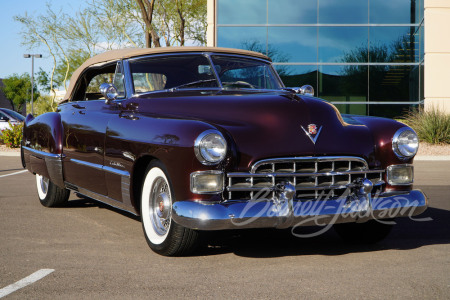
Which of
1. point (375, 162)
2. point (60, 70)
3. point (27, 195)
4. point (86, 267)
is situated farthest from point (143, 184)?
point (60, 70)

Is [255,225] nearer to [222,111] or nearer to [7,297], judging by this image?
[222,111]

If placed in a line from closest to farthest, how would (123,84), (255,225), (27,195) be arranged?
(255,225), (123,84), (27,195)

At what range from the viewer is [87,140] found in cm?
610

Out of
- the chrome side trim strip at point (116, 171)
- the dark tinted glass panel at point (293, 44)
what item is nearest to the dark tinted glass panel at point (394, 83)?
the dark tinted glass panel at point (293, 44)

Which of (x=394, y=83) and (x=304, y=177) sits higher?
(x=394, y=83)

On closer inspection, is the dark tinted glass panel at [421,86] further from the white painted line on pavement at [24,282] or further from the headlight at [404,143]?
the white painted line on pavement at [24,282]

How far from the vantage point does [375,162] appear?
4961 mm

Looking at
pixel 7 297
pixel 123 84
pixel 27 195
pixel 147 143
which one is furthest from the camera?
pixel 27 195

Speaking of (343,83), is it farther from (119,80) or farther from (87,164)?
(87,164)

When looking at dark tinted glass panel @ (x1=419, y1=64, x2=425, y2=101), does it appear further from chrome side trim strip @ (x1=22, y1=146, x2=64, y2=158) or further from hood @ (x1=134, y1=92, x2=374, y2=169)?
hood @ (x1=134, y1=92, x2=374, y2=169)

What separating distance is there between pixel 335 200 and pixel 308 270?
1.89 feet

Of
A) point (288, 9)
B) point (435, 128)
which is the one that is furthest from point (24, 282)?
point (288, 9)

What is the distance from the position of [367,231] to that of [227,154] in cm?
170

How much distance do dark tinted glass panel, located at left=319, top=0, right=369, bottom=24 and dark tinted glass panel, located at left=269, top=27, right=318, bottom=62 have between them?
2.23 ft
